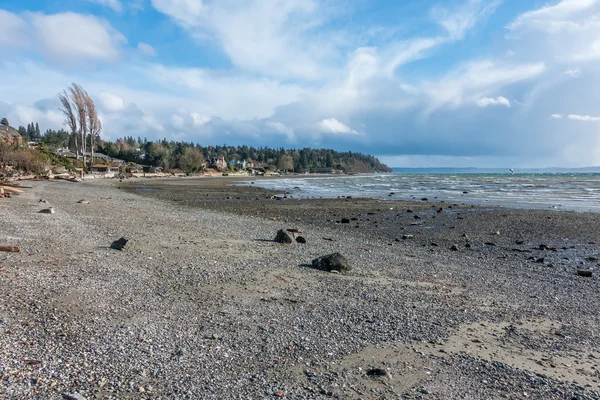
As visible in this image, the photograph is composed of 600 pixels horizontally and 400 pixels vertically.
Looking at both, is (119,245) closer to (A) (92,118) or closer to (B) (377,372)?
(B) (377,372)

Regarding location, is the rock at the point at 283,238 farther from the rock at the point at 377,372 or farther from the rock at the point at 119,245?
the rock at the point at 377,372

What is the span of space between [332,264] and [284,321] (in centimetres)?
359

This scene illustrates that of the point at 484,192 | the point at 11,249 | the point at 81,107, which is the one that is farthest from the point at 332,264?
the point at 81,107

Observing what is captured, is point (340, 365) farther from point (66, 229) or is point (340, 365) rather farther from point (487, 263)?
point (66, 229)

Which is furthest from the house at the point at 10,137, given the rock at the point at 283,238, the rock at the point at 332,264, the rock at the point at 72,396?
the rock at the point at 72,396

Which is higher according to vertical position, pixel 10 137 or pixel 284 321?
pixel 10 137

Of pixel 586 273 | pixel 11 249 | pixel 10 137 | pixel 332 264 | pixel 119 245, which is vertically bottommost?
pixel 586 273

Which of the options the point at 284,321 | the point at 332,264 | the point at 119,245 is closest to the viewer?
the point at 284,321

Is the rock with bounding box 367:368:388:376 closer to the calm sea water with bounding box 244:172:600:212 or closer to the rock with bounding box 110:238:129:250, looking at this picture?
the rock with bounding box 110:238:129:250

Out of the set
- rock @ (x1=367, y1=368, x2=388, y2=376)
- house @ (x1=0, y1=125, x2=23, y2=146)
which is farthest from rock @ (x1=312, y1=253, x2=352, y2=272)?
house @ (x1=0, y1=125, x2=23, y2=146)

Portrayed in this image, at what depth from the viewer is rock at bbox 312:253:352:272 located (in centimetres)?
977

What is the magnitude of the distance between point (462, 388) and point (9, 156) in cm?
5759

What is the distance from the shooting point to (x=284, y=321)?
640 cm

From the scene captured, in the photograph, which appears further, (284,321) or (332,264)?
(332,264)
